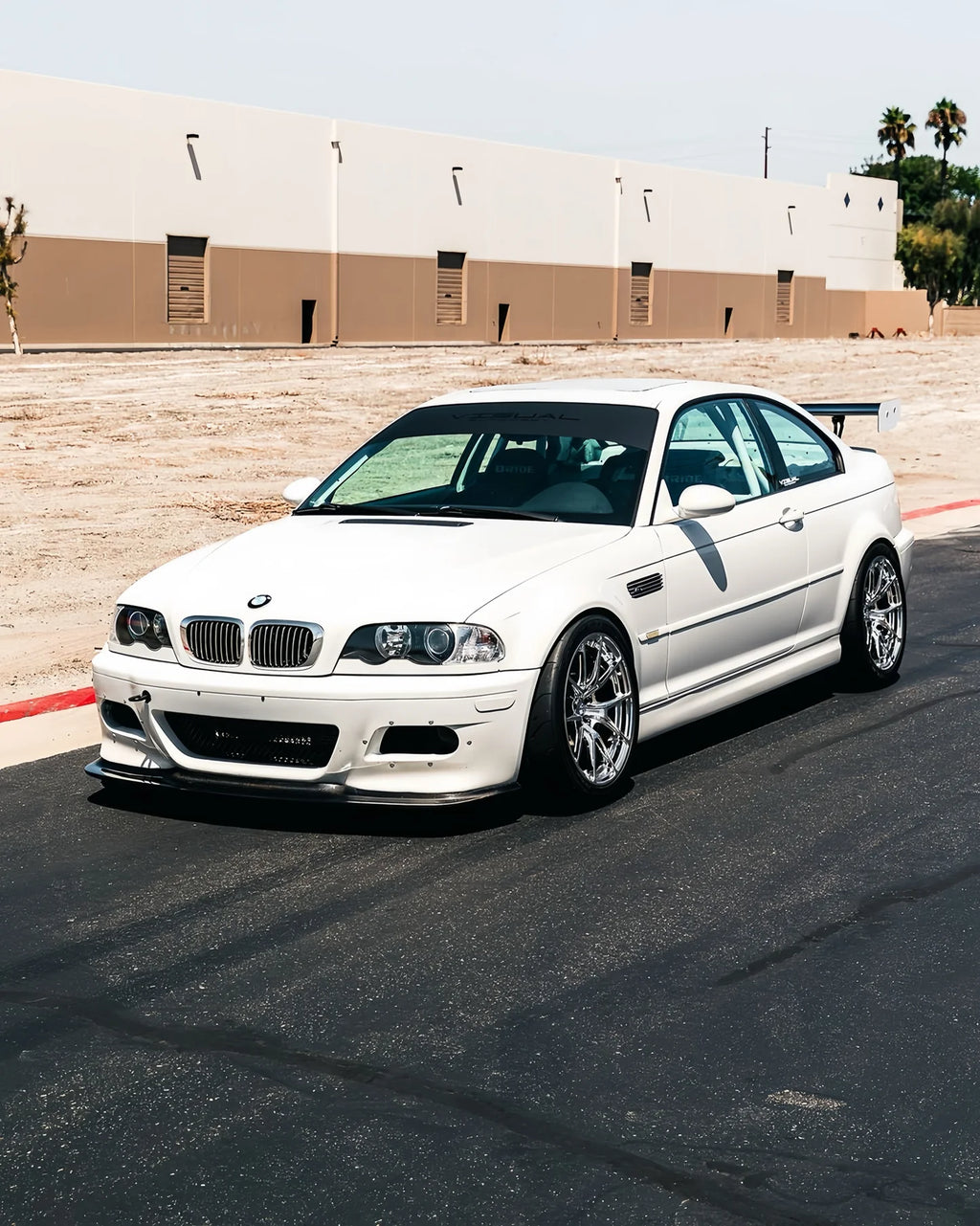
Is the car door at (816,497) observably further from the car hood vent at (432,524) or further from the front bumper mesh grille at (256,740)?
the front bumper mesh grille at (256,740)

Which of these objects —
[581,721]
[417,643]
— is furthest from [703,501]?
[417,643]

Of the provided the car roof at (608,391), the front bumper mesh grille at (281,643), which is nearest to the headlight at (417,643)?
the front bumper mesh grille at (281,643)

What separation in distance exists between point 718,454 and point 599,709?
6.07ft

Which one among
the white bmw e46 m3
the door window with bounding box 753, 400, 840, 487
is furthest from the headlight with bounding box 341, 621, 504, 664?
the door window with bounding box 753, 400, 840, 487

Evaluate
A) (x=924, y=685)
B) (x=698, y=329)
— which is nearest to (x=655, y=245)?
(x=698, y=329)

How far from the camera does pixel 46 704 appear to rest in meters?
9.29

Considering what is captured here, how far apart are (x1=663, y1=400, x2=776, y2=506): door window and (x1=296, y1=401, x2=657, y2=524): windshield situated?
0.73ft

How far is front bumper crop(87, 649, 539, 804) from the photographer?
21.5 feet

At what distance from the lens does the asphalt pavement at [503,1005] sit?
3.97 m

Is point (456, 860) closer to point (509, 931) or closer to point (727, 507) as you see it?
point (509, 931)

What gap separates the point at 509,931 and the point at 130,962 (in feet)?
3.89

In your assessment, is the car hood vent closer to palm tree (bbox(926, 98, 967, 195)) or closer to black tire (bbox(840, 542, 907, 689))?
black tire (bbox(840, 542, 907, 689))

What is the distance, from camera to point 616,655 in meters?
7.21

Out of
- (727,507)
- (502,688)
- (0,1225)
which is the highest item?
(727,507)
